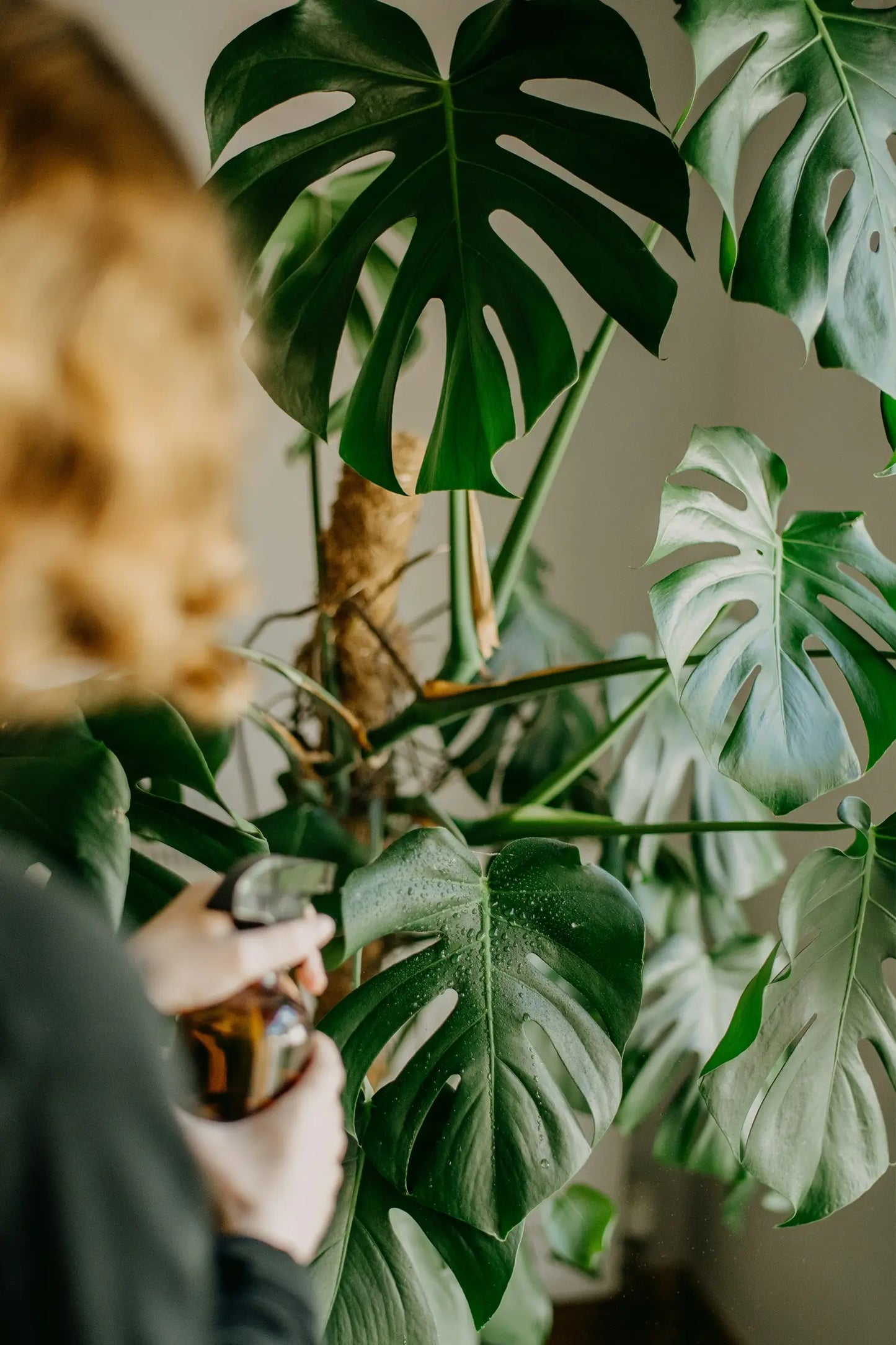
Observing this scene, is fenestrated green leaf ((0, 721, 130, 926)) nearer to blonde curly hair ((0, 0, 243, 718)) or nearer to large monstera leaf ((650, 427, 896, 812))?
blonde curly hair ((0, 0, 243, 718))

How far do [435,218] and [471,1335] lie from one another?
822 millimetres

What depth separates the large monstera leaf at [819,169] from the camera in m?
0.65

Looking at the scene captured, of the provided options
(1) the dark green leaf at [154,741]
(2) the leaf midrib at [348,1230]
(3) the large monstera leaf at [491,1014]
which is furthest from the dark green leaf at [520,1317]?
(1) the dark green leaf at [154,741]

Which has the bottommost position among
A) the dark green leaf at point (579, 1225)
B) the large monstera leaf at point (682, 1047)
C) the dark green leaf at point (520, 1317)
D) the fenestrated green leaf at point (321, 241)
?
the dark green leaf at point (579, 1225)

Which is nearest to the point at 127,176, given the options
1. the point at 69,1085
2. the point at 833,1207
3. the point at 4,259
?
the point at 4,259

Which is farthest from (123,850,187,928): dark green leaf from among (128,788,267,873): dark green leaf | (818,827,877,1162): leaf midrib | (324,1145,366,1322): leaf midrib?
(818,827,877,1162): leaf midrib

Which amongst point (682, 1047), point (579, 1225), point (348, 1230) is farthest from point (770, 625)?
point (579, 1225)

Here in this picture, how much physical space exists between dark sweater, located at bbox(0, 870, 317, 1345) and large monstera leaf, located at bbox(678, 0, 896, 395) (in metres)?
0.53

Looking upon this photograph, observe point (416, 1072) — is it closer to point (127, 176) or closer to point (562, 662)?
point (127, 176)

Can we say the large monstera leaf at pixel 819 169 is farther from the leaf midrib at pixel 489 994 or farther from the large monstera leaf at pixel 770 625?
the leaf midrib at pixel 489 994

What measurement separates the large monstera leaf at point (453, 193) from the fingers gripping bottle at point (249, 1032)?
293 millimetres

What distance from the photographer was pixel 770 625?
28.8 inches

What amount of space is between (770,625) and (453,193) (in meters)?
0.37

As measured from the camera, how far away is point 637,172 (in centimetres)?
66
